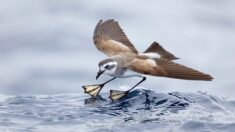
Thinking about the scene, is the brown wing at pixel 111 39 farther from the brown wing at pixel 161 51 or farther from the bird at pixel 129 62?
the brown wing at pixel 161 51

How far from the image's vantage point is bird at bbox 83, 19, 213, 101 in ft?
41.3

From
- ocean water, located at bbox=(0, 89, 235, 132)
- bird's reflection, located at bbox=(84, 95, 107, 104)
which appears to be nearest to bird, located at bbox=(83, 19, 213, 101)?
bird's reflection, located at bbox=(84, 95, 107, 104)

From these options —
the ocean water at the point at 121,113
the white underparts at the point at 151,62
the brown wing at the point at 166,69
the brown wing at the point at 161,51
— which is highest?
the brown wing at the point at 161,51

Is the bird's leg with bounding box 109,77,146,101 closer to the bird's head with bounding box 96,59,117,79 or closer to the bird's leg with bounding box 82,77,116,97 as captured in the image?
the bird's head with bounding box 96,59,117,79

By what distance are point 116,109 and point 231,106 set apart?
5.92ft

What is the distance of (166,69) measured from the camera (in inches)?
504

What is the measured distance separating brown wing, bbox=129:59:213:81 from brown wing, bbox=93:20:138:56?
1287 mm

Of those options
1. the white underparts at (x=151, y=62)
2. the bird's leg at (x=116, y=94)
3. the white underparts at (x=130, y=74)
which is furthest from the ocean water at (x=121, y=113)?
the white underparts at (x=151, y=62)

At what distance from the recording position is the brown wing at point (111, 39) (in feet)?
48.4

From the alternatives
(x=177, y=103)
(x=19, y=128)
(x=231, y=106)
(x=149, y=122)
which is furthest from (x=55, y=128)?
(x=231, y=106)

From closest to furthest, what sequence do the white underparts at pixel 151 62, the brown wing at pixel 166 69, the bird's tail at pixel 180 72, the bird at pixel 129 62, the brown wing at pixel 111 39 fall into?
the bird's tail at pixel 180 72 < the brown wing at pixel 166 69 < the bird at pixel 129 62 < the white underparts at pixel 151 62 < the brown wing at pixel 111 39

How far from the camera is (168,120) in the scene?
39.2ft

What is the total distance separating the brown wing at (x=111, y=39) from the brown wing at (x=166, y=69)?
50.7 inches

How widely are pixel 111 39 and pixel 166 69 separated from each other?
267 centimetres
